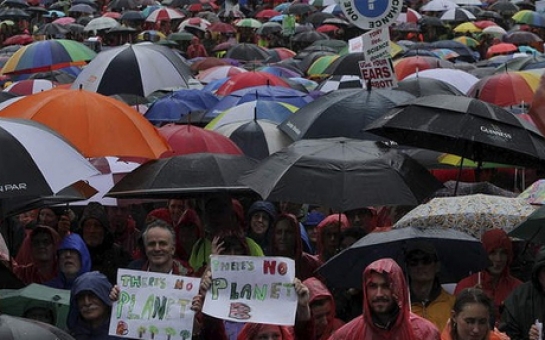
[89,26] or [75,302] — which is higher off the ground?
[75,302]

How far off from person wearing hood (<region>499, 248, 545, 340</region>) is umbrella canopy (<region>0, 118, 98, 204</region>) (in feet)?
8.39

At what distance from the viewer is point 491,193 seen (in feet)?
33.3

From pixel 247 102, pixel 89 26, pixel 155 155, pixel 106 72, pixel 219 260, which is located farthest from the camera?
pixel 89 26

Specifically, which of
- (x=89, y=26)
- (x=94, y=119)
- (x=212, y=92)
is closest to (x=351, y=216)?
(x=94, y=119)

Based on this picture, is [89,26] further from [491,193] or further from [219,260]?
[219,260]

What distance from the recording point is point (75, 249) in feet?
30.8

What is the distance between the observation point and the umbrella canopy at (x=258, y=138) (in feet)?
39.7

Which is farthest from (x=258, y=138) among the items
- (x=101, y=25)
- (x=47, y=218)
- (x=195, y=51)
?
(x=101, y=25)

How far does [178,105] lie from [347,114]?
208 inches

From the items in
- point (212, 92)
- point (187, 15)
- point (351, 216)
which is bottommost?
point (187, 15)

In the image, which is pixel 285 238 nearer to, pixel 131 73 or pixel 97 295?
pixel 97 295

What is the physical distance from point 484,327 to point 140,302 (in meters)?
1.77

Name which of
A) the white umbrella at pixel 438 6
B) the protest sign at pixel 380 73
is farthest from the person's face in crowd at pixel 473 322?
the white umbrella at pixel 438 6

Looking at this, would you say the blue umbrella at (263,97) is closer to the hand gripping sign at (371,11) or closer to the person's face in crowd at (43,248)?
the hand gripping sign at (371,11)
